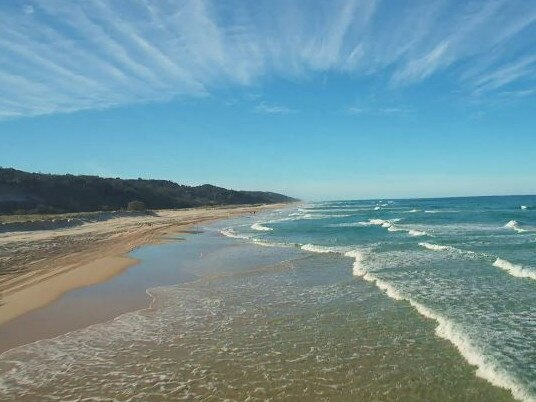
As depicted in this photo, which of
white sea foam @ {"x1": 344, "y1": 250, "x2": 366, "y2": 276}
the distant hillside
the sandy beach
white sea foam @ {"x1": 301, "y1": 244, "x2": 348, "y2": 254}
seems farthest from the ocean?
the distant hillside

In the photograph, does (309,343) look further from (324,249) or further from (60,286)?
(324,249)

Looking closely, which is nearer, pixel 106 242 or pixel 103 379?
pixel 103 379

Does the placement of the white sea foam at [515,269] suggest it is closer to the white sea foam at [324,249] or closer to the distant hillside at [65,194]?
the white sea foam at [324,249]

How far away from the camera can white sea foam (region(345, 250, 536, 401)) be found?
855 centimetres

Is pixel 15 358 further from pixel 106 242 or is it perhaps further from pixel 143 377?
pixel 106 242

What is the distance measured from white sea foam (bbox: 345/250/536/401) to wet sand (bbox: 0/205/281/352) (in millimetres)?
8389

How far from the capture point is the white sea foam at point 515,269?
1862cm

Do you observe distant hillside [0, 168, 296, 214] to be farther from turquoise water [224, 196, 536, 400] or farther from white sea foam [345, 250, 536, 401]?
white sea foam [345, 250, 536, 401]

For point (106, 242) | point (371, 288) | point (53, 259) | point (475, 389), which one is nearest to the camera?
point (475, 389)

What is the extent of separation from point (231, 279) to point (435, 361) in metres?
10.8

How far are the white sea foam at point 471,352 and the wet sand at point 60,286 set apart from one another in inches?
330

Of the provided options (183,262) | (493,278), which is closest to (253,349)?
(493,278)

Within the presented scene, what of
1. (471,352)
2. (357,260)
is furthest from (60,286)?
(471,352)

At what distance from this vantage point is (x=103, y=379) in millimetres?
9141
